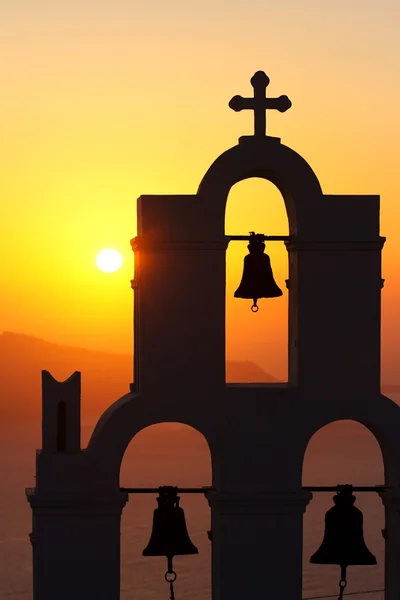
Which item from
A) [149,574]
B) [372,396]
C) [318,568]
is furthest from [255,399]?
[318,568]

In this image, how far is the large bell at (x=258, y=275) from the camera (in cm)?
1420

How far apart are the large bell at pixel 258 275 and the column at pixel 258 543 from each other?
7.55ft

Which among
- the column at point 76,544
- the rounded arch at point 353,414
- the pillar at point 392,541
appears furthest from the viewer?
the pillar at point 392,541

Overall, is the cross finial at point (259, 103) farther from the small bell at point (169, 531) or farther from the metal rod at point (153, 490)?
the small bell at point (169, 531)

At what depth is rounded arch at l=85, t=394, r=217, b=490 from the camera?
44.4 ft

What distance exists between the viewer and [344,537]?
13977 millimetres

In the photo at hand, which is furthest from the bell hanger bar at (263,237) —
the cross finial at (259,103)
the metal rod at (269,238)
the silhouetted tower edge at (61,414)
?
the silhouetted tower edge at (61,414)

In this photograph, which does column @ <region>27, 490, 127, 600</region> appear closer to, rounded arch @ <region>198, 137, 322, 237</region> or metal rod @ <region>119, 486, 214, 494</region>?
→ metal rod @ <region>119, 486, 214, 494</region>

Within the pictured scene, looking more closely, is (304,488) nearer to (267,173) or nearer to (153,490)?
(153,490)

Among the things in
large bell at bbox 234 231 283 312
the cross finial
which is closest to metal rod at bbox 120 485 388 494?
large bell at bbox 234 231 283 312

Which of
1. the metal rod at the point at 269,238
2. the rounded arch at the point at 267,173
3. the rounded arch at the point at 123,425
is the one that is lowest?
the rounded arch at the point at 123,425

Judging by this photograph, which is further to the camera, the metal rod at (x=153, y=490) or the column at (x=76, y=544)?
the metal rod at (x=153, y=490)

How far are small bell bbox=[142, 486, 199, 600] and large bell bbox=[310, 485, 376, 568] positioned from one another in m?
1.53

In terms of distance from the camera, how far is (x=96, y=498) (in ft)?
44.2
